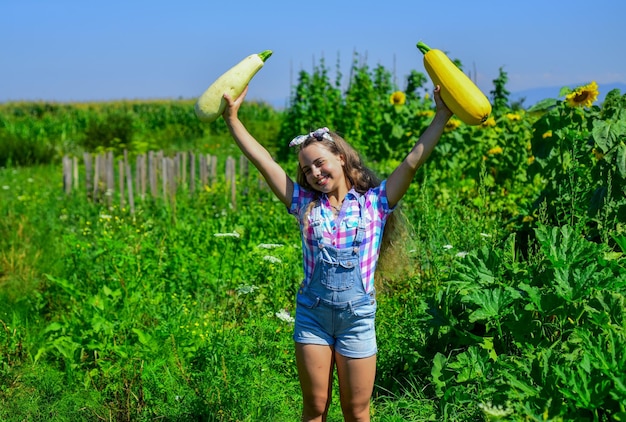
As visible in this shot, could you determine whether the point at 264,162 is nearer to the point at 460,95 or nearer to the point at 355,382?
the point at 460,95

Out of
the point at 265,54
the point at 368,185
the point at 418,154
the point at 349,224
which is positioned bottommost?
the point at 349,224

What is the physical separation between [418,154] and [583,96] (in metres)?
2.70

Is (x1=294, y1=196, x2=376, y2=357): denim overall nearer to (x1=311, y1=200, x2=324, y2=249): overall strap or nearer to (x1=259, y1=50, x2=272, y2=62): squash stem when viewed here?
(x1=311, y1=200, x2=324, y2=249): overall strap

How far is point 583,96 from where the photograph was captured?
4.92m

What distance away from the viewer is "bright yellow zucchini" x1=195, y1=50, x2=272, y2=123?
2869mm

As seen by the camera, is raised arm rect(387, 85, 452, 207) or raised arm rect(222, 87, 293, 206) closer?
raised arm rect(387, 85, 452, 207)

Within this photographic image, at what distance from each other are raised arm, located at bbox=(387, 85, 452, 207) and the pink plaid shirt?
44 millimetres

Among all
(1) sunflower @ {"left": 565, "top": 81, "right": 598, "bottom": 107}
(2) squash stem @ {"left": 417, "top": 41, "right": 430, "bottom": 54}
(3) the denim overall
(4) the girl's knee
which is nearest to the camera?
(3) the denim overall

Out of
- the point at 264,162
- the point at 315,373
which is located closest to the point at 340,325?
the point at 315,373

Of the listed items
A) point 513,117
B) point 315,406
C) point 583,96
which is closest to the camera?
point 315,406

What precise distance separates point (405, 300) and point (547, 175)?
1361 millimetres

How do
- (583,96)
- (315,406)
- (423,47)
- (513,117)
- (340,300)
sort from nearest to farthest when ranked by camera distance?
(340,300) < (315,406) < (423,47) < (583,96) < (513,117)

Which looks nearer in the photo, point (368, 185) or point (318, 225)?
point (318, 225)

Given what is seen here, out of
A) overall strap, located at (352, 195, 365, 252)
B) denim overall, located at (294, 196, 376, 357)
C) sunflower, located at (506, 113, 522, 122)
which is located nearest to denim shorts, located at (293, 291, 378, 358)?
denim overall, located at (294, 196, 376, 357)
